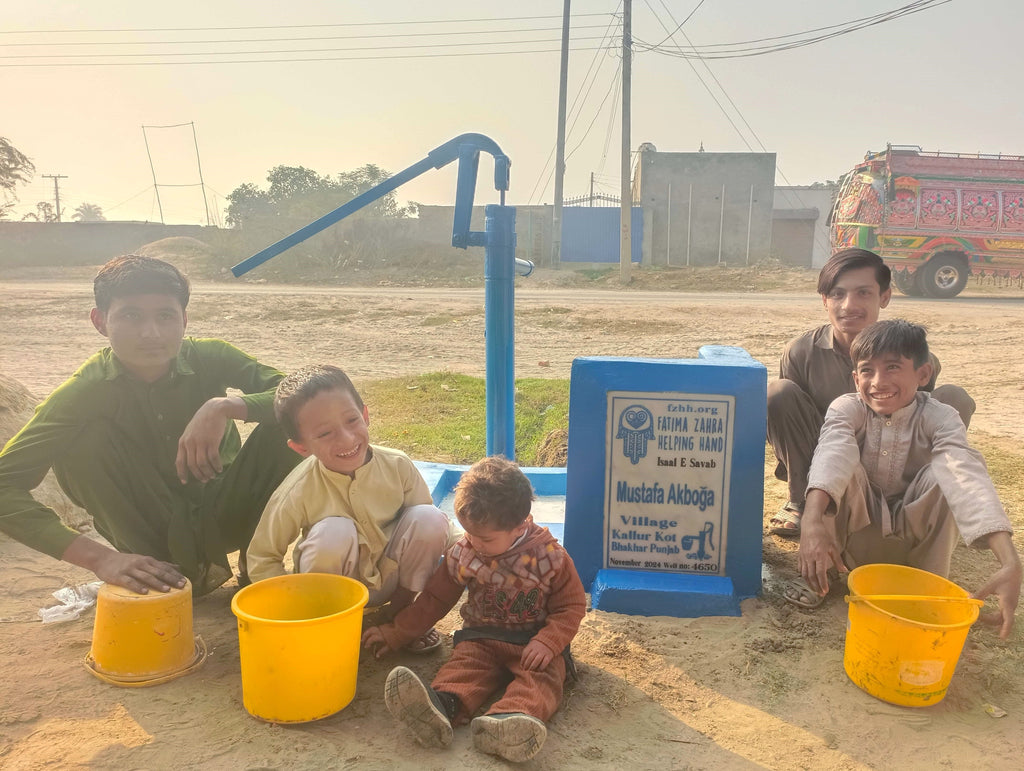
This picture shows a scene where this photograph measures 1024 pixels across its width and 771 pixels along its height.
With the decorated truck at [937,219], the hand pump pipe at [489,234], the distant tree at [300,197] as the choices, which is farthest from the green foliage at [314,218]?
the hand pump pipe at [489,234]

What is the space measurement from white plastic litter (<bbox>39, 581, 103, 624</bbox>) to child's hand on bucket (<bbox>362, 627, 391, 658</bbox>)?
3.07 ft

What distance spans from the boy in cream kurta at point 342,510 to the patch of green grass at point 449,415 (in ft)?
6.01

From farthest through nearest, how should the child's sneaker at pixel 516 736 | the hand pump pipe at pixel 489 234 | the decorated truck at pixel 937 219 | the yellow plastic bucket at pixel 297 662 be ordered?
the decorated truck at pixel 937 219 → the hand pump pipe at pixel 489 234 → the yellow plastic bucket at pixel 297 662 → the child's sneaker at pixel 516 736

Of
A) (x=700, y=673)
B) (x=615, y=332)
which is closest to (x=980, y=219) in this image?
(x=615, y=332)

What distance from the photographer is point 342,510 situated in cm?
208

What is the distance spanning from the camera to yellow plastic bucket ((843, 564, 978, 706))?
5.84ft

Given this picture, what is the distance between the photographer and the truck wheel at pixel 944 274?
11.9 metres

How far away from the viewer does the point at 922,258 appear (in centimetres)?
1187

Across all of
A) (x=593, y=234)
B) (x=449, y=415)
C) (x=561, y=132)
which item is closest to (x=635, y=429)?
(x=449, y=415)

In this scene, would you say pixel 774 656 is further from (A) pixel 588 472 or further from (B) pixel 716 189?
(B) pixel 716 189

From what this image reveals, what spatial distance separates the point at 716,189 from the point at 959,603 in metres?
22.0

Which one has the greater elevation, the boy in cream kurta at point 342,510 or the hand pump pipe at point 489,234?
the hand pump pipe at point 489,234

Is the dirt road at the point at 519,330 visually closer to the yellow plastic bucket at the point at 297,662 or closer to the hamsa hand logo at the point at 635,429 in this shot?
the hamsa hand logo at the point at 635,429

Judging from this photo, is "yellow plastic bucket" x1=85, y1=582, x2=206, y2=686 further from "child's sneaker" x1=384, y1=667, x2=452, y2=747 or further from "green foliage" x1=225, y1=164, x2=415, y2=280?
"green foliage" x1=225, y1=164, x2=415, y2=280
